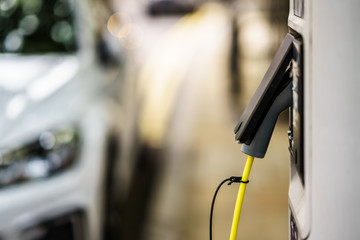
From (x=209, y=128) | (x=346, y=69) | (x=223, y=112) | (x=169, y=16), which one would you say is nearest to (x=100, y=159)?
(x=346, y=69)

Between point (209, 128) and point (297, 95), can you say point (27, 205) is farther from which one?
point (209, 128)

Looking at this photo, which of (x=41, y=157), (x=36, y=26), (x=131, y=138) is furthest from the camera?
(x=131, y=138)

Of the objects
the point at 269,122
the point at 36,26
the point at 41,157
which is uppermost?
the point at 269,122

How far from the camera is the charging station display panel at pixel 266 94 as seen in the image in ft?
4.64

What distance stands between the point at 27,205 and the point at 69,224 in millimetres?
267

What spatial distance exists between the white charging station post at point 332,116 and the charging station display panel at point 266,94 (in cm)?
12

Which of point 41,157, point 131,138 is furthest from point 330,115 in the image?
point 131,138

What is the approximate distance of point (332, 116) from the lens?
1.24m

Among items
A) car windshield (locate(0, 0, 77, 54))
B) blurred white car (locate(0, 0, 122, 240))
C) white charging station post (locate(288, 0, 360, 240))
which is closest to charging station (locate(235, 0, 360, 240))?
white charging station post (locate(288, 0, 360, 240))

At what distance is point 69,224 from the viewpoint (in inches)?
134

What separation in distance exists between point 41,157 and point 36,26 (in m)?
1.27

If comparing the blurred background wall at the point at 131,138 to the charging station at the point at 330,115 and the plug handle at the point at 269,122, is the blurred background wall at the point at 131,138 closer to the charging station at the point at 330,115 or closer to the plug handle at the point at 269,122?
A: the plug handle at the point at 269,122

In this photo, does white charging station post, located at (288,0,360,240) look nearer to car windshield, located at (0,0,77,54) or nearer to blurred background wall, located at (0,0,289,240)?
blurred background wall, located at (0,0,289,240)

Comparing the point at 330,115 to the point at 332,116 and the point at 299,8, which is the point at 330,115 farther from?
the point at 299,8
